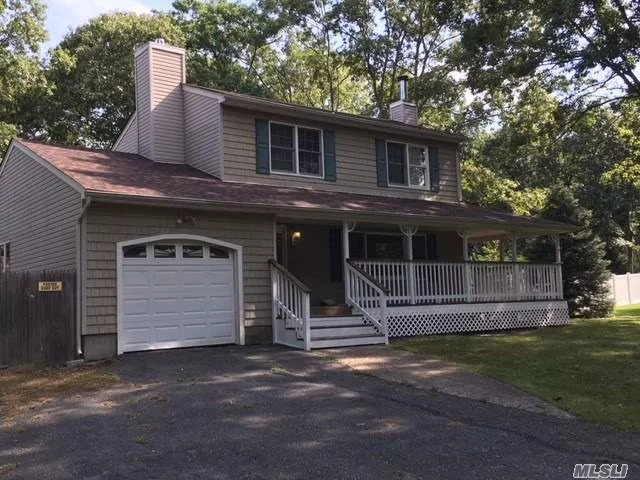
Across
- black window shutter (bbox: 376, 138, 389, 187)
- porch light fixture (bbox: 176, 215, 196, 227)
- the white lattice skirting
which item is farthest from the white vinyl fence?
porch light fixture (bbox: 176, 215, 196, 227)

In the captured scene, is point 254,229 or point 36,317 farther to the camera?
point 254,229

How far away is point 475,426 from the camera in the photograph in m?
6.93

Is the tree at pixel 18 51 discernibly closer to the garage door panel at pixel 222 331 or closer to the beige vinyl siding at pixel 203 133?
the beige vinyl siding at pixel 203 133

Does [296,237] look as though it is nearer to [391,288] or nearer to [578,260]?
[391,288]

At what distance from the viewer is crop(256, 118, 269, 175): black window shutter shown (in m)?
15.4

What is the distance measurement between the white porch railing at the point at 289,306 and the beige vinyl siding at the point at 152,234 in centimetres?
19

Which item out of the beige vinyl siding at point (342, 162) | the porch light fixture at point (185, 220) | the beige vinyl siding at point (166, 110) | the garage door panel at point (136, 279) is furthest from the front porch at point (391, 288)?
the beige vinyl siding at point (166, 110)

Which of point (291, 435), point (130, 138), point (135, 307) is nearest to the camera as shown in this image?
point (291, 435)

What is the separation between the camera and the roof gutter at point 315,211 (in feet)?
37.3

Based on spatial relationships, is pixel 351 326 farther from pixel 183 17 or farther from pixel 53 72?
pixel 183 17

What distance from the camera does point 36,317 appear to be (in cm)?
1105

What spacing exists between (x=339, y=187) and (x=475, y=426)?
1039 cm

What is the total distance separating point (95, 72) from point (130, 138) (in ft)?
37.1

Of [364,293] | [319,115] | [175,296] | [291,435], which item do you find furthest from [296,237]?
[291,435]
